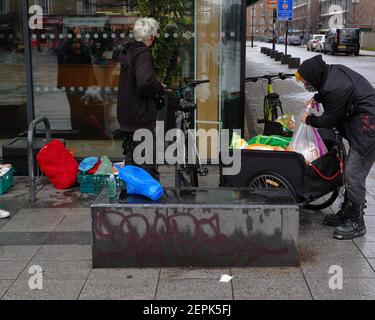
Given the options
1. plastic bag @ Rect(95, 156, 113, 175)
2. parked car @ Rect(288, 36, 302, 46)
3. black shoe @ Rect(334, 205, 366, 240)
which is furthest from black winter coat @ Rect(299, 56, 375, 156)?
parked car @ Rect(288, 36, 302, 46)

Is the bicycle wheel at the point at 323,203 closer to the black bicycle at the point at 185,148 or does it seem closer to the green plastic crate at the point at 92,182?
the black bicycle at the point at 185,148

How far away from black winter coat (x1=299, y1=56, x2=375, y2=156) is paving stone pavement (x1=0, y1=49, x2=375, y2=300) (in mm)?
947

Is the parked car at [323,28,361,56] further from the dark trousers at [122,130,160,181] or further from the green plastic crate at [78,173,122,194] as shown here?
the dark trousers at [122,130,160,181]

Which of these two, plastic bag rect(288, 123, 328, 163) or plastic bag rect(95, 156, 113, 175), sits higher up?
plastic bag rect(288, 123, 328, 163)

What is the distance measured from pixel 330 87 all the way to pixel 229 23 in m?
3.00

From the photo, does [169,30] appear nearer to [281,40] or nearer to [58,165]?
[58,165]

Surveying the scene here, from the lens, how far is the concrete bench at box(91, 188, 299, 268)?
4309 millimetres

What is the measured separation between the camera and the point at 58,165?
6711mm

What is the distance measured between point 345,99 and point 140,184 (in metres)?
1.88

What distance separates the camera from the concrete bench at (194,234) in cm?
431

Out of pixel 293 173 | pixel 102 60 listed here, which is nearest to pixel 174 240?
pixel 293 173

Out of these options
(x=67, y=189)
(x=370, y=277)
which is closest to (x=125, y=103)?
(x=67, y=189)

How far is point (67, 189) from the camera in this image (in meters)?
6.74
